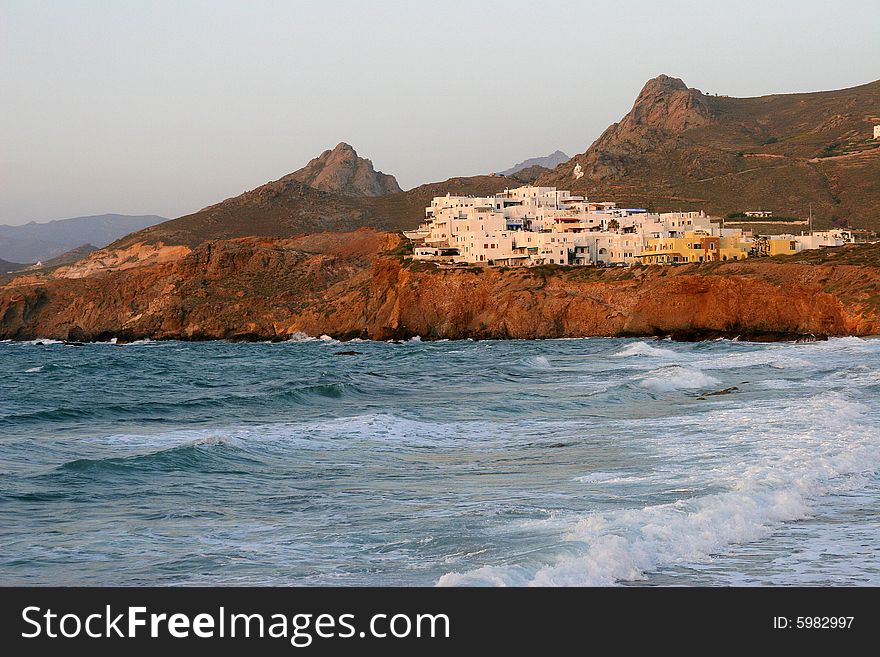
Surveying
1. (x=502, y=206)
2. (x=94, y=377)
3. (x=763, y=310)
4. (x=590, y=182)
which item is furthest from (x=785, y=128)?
(x=94, y=377)

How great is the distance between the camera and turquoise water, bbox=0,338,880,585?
36.4 feet

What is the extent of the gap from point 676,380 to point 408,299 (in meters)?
45.3

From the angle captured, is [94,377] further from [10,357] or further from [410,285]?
[410,285]

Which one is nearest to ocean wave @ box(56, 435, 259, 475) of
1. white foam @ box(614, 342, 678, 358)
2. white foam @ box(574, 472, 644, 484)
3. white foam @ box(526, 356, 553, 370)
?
white foam @ box(574, 472, 644, 484)

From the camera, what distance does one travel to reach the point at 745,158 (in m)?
137

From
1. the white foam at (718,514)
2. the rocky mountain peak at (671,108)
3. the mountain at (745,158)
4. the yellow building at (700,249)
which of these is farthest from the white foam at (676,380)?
the rocky mountain peak at (671,108)

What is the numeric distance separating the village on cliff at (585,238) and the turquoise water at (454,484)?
44.8m

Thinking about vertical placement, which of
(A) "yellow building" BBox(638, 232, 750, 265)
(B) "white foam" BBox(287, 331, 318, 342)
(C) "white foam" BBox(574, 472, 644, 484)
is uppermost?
(A) "yellow building" BBox(638, 232, 750, 265)

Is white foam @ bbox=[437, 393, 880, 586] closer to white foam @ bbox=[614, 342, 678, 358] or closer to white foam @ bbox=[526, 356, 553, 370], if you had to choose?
white foam @ bbox=[526, 356, 553, 370]

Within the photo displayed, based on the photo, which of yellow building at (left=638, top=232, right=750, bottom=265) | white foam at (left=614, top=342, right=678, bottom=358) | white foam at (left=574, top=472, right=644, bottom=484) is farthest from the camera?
yellow building at (left=638, top=232, right=750, bottom=265)

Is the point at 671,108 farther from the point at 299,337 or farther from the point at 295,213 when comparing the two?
the point at 299,337

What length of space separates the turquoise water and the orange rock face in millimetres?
27255

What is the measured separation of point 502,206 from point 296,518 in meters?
88.9

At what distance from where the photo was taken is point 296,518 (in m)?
13.9
